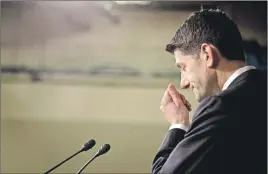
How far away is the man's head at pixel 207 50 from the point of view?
3.29 ft

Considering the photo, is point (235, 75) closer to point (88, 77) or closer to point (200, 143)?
point (200, 143)

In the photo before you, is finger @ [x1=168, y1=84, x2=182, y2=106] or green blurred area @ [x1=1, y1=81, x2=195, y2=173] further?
green blurred area @ [x1=1, y1=81, x2=195, y2=173]

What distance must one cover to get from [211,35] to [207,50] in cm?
4

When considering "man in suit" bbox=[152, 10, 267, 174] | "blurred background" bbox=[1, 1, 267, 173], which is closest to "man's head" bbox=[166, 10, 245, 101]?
"man in suit" bbox=[152, 10, 267, 174]

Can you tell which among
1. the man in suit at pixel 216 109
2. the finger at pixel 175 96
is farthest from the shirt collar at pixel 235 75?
the finger at pixel 175 96

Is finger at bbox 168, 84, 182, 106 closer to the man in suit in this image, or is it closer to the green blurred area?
the man in suit

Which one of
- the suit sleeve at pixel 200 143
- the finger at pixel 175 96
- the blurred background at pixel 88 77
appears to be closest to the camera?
the suit sleeve at pixel 200 143

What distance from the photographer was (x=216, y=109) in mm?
916

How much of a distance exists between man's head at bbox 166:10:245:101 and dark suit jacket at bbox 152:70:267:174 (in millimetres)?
57

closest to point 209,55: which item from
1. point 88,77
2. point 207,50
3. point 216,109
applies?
point 207,50

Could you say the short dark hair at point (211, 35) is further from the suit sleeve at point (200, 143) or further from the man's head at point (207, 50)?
the suit sleeve at point (200, 143)

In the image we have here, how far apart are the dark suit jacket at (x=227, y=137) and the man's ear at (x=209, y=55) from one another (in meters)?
0.07

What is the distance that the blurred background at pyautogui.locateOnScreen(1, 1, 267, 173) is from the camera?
101 inches

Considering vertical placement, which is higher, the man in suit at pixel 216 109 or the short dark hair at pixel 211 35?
the short dark hair at pixel 211 35
